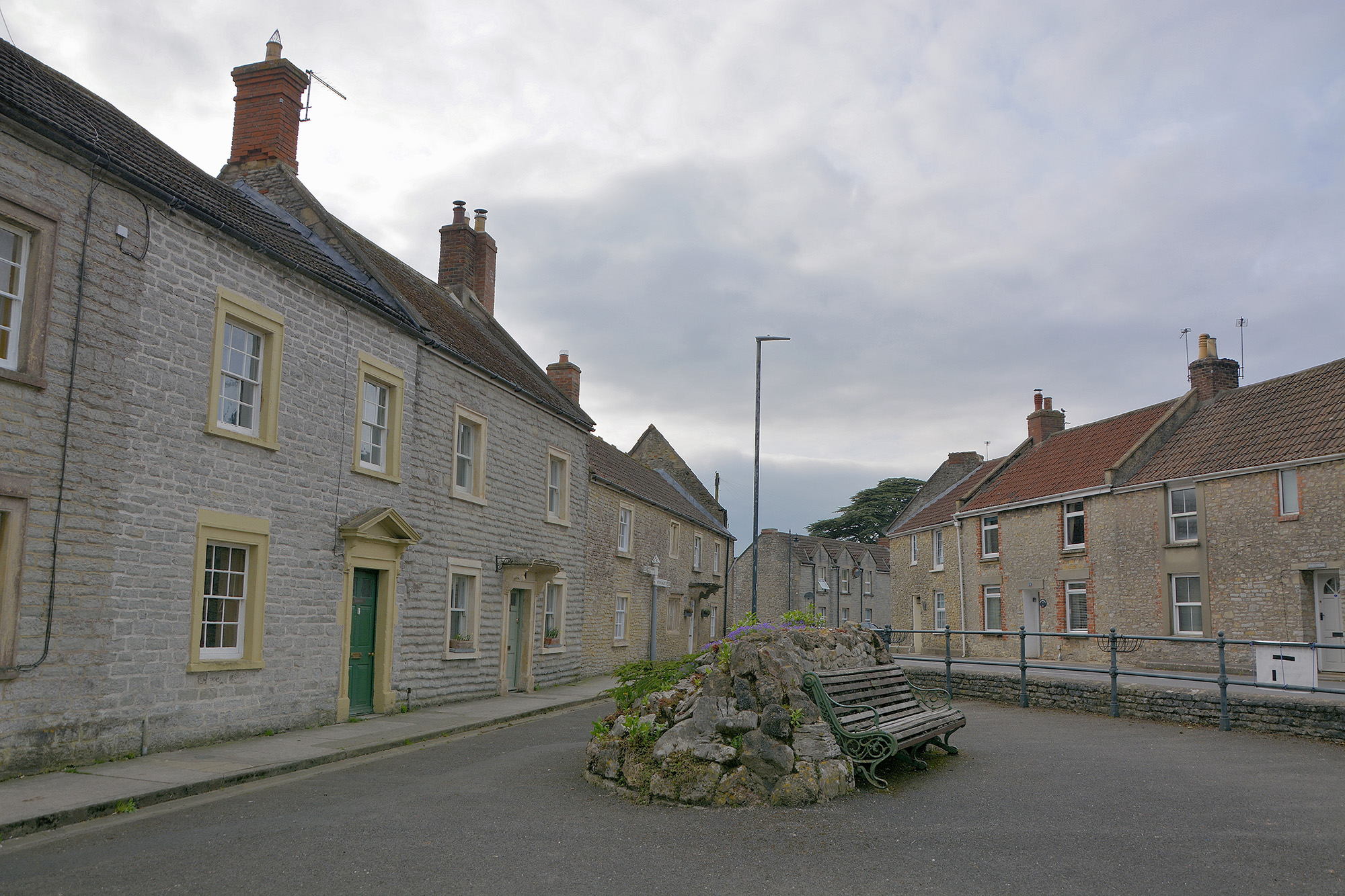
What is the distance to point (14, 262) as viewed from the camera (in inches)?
375

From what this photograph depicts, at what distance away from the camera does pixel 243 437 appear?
40.2 ft

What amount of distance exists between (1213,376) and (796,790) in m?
24.0

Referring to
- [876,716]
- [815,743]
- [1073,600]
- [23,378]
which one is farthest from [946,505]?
[23,378]

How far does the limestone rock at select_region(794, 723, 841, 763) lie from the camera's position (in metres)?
8.47

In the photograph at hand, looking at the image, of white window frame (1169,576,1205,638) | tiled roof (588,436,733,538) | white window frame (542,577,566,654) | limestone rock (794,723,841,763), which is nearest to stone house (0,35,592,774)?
white window frame (542,577,566,654)

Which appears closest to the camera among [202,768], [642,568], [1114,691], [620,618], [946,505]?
[202,768]

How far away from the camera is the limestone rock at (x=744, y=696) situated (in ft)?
28.2

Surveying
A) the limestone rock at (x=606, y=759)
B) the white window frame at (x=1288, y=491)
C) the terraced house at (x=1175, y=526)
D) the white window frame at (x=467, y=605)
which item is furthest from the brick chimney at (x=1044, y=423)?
the limestone rock at (x=606, y=759)

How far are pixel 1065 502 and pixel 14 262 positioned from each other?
26.0m

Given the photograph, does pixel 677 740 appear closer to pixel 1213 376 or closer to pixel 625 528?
pixel 625 528

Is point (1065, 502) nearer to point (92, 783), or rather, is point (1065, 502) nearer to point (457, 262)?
point (457, 262)

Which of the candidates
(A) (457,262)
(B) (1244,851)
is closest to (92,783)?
(B) (1244,851)

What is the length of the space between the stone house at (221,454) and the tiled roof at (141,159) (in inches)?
2.0

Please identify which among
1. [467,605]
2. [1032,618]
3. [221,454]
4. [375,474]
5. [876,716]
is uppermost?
[375,474]
